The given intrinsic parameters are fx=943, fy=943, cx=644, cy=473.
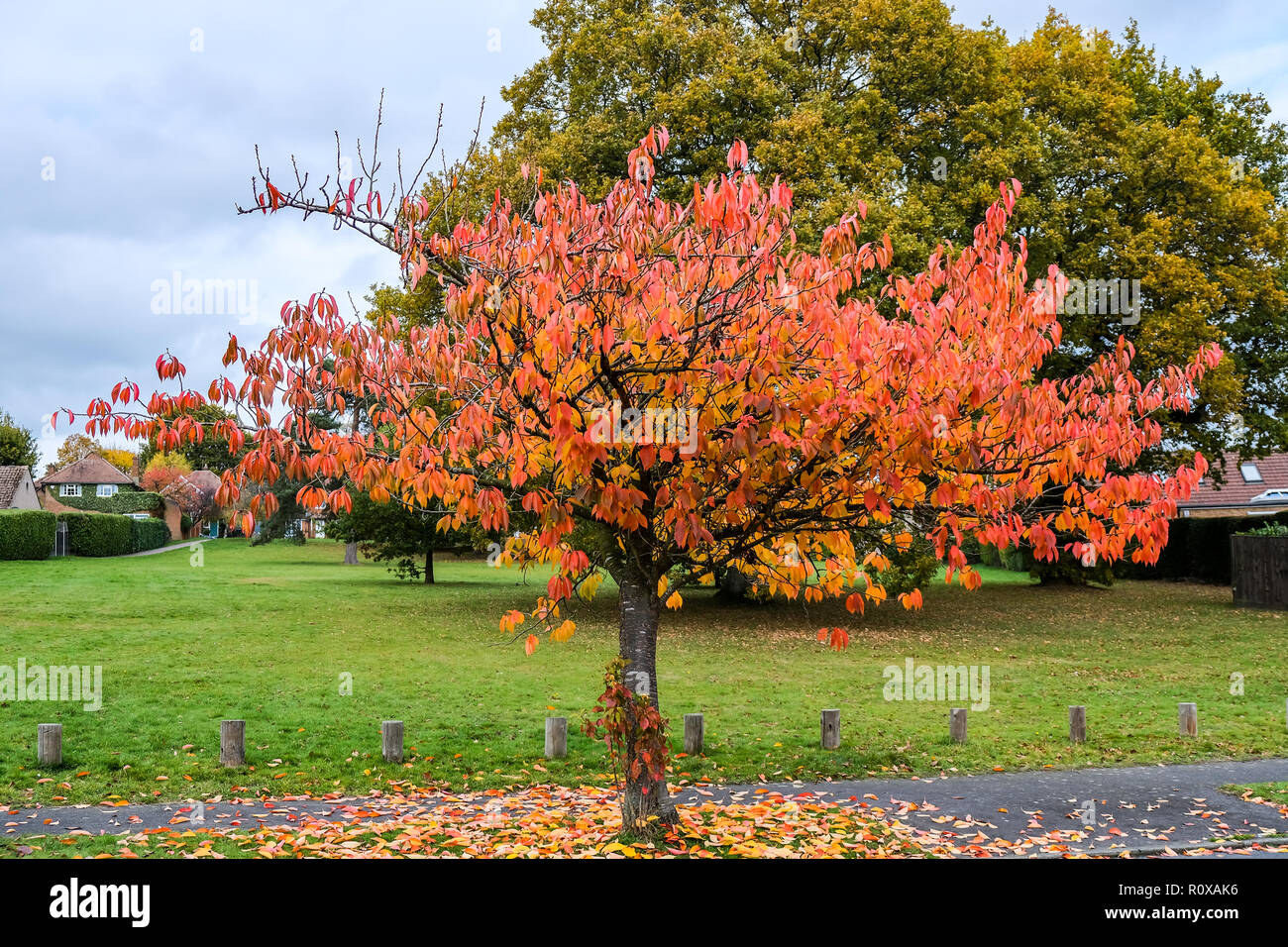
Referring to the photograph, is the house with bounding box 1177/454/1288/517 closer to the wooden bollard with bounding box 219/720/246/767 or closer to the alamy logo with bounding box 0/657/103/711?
the alamy logo with bounding box 0/657/103/711

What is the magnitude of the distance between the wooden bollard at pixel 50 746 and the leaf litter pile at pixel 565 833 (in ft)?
7.36

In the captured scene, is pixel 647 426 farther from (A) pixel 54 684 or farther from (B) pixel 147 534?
(B) pixel 147 534

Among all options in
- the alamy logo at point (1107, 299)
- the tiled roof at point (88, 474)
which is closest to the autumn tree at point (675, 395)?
the alamy logo at point (1107, 299)

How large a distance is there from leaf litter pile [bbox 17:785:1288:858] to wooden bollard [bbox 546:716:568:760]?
1.51 meters

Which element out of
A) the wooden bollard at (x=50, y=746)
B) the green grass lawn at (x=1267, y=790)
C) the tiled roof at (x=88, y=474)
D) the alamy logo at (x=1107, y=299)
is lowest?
the green grass lawn at (x=1267, y=790)

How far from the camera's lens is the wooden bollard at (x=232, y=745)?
31.1 feet

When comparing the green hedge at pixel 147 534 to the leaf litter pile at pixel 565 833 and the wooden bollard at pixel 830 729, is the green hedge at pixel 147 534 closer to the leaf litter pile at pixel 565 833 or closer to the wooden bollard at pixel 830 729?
the leaf litter pile at pixel 565 833

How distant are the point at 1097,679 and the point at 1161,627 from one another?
805cm

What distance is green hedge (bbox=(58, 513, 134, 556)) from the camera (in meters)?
40.7

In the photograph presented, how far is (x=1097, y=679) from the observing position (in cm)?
1566

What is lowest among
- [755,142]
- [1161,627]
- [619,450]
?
[1161,627]
